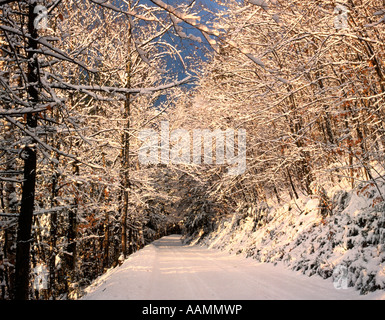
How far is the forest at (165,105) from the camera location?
400 centimetres

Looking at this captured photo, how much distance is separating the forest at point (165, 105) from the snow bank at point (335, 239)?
0.70 feet

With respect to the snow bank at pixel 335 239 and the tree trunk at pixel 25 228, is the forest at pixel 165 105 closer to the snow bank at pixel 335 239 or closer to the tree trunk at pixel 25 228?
the tree trunk at pixel 25 228

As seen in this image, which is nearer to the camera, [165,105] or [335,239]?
[335,239]

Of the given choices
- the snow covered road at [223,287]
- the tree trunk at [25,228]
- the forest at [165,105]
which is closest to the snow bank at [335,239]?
the forest at [165,105]

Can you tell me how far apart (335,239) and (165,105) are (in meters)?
9.46

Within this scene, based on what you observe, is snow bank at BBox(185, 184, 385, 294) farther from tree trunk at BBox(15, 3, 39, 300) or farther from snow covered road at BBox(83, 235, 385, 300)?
tree trunk at BBox(15, 3, 39, 300)

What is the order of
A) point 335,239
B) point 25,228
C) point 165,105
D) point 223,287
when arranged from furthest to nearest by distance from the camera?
point 165,105, point 335,239, point 223,287, point 25,228

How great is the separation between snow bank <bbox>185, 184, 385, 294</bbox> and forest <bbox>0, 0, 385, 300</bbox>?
0.21 m

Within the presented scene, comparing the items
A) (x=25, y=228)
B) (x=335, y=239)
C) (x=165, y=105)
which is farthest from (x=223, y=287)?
(x=165, y=105)

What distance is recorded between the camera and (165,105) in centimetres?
1358

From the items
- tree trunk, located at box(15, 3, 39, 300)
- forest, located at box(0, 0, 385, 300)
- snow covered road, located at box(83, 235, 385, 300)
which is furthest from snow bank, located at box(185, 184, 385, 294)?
tree trunk, located at box(15, 3, 39, 300)

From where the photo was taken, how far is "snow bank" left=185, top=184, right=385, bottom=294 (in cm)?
578

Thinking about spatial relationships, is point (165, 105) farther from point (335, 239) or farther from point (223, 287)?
point (335, 239)
